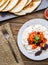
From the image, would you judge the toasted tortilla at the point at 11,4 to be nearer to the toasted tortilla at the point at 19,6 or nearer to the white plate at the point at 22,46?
the toasted tortilla at the point at 19,6

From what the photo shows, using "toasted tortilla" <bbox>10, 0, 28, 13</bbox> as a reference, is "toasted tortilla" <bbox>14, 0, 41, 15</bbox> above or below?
below

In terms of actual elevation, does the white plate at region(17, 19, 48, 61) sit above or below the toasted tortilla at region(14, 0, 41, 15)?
below

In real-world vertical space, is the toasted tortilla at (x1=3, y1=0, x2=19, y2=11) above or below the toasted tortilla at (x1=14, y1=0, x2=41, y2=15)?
above

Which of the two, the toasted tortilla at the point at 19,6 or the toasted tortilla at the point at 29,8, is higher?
the toasted tortilla at the point at 19,6

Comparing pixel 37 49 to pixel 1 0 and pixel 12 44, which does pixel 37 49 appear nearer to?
pixel 12 44

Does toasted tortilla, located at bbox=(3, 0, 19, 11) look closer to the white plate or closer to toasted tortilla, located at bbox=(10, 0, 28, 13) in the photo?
toasted tortilla, located at bbox=(10, 0, 28, 13)

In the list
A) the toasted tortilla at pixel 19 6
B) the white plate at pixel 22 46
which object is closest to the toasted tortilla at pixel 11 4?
the toasted tortilla at pixel 19 6

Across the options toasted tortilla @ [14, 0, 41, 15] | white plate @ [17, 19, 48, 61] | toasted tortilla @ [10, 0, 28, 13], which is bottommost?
white plate @ [17, 19, 48, 61]

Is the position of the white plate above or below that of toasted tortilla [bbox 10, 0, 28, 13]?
below

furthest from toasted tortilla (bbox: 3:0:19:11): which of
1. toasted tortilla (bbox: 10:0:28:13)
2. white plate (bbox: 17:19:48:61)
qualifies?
white plate (bbox: 17:19:48:61)

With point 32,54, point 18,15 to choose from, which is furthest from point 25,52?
point 18,15

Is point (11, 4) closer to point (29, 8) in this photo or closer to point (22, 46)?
point (29, 8)
